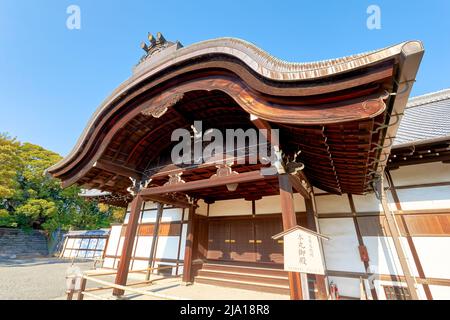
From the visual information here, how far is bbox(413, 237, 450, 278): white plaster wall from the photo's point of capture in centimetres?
486

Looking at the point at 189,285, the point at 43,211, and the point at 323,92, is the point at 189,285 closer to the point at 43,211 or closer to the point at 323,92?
the point at 323,92

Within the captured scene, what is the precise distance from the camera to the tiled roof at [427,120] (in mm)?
5375

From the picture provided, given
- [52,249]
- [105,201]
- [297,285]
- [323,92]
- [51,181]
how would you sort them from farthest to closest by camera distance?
1. [52,249]
2. [51,181]
3. [105,201]
4. [297,285]
5. [323,92]

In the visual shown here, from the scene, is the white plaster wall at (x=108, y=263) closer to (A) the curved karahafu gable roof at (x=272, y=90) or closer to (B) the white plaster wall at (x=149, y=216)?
(B) the white plaster wall at (x=149, y=216)

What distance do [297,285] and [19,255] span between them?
2925 centimetres

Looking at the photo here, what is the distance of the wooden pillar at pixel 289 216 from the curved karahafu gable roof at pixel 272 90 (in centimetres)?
96

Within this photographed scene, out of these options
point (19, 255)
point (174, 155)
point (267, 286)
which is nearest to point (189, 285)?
point (267, 286)

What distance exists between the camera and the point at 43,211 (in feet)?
65.1

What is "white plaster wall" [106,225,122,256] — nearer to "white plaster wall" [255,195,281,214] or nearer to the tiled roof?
"white plaster wall" [255,195,281,214]

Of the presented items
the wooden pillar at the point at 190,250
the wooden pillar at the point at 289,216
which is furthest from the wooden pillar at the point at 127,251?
the wooden pillar at the point at 289,216

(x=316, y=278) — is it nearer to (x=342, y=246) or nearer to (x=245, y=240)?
(x=342, y=246)

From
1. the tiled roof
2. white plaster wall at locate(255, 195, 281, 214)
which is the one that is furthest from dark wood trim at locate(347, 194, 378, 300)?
white plaster wall at locate(255, 195, 281, 214)

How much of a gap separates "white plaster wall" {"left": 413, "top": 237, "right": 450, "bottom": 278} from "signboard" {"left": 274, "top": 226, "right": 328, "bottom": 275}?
421 cm

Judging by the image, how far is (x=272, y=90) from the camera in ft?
11.6
